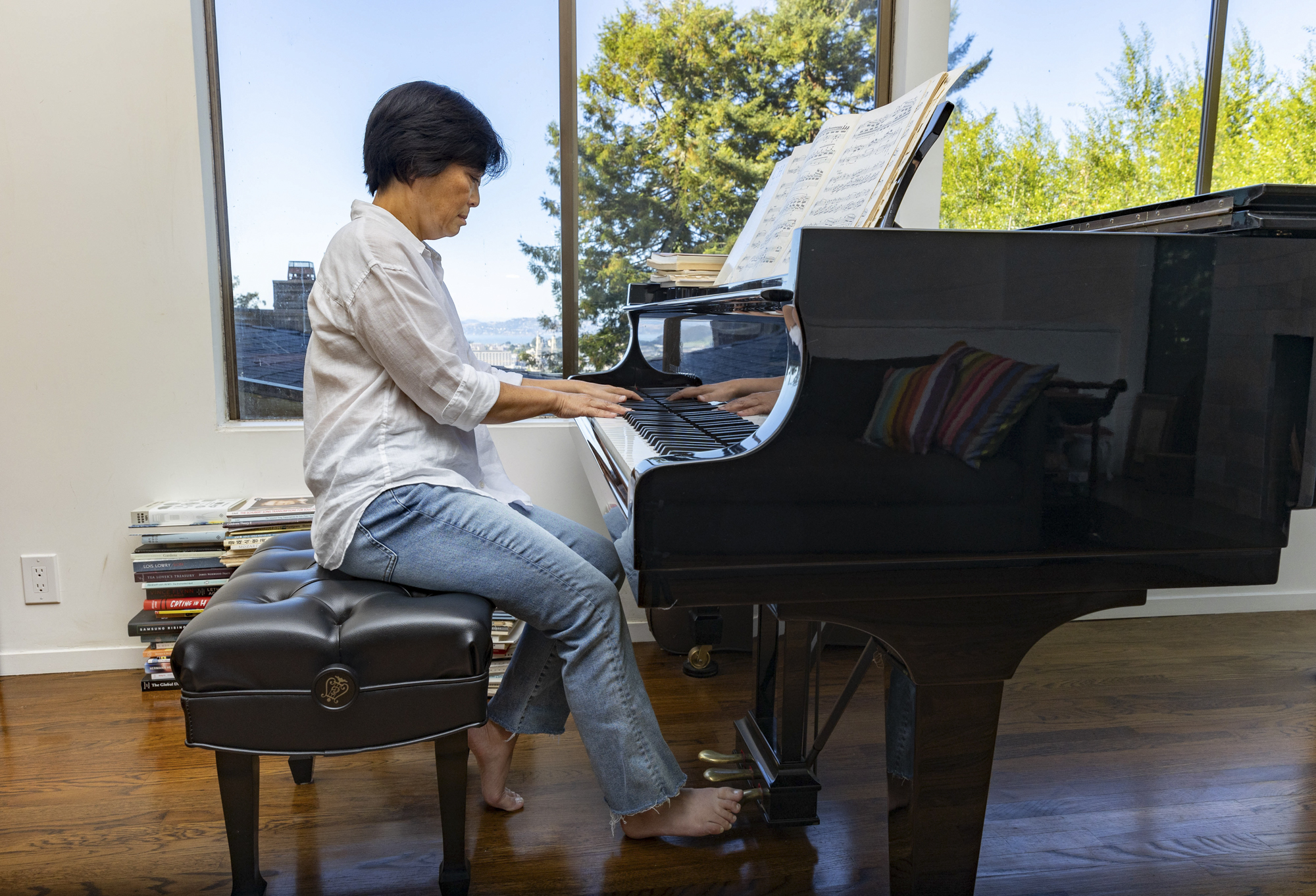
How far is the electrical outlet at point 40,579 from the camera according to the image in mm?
2393

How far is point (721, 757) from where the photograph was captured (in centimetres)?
181

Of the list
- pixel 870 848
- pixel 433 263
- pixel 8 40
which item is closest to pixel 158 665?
pixel 433 263

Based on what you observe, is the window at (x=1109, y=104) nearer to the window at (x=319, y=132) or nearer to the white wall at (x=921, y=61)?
the white wall at (x=921, y=61)

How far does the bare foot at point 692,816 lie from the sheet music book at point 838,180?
0.93 meters

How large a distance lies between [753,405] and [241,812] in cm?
106

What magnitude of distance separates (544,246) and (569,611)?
158 centimetres

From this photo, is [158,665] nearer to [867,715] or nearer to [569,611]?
[569,611]

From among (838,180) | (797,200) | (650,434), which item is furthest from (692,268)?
(650,434)

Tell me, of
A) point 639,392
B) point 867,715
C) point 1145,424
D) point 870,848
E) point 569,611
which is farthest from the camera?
point 867,715

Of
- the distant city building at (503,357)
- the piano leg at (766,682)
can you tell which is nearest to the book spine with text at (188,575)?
the distant city building at (503,357)

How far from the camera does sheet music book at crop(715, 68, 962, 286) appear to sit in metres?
1.35

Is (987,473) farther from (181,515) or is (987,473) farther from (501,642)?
(181,515)

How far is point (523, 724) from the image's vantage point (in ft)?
5.37

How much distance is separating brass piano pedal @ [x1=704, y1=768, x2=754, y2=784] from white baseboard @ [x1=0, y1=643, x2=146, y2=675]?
67.6 inches
